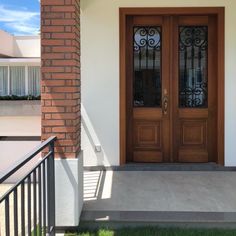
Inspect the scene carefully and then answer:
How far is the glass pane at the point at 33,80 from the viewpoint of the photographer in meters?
19.7

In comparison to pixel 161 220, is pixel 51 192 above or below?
above

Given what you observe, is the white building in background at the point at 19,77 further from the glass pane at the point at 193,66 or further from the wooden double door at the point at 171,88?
the glass pane at the point at 193,66

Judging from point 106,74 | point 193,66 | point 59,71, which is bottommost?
point 59,71

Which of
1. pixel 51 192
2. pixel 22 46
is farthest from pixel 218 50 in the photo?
pixel 22 46

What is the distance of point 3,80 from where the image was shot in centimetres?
2005

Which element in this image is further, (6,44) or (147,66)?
(6,44)

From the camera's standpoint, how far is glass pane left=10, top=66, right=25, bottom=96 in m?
19.8

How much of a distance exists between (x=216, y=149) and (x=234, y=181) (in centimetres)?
98

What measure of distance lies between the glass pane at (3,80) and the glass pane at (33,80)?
3.75 feet

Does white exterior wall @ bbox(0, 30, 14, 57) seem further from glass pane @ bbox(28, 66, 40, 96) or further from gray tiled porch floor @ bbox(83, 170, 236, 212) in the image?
gray tiled porch floor @ bbox(83, 170, 236, 212)

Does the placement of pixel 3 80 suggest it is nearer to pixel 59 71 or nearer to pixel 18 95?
pixel 18 95

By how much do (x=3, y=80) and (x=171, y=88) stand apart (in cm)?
1481

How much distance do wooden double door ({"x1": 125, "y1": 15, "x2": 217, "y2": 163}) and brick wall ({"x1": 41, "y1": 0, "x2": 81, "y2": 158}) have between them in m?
2.71

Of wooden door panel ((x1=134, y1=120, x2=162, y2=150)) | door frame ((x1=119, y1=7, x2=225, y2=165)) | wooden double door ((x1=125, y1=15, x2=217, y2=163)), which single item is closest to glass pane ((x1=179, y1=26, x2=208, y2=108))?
wooden double door ((x1=125, y1=15, x2=217, y2=163))
